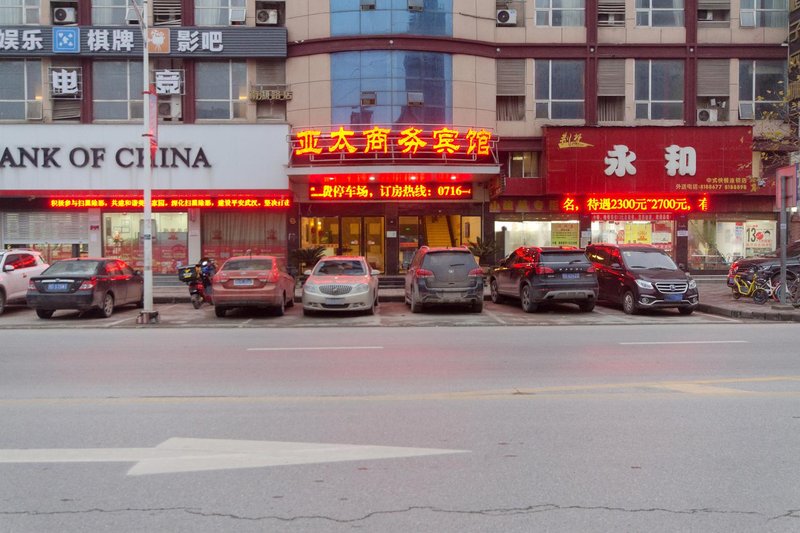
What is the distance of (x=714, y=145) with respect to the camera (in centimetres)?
2662

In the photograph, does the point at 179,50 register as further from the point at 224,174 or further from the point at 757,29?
the point at 757,29

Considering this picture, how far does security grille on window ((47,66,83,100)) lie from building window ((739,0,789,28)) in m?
26.7

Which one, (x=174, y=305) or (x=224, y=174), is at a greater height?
(x=224, y=174)

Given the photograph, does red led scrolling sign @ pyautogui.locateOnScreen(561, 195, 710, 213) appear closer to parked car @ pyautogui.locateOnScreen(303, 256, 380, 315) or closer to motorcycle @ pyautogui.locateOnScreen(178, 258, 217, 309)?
parked car @ pyautogui.locateOnScreen(303, 256, 380, 315)

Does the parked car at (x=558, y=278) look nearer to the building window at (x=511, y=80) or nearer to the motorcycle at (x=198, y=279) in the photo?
the motorcycle at (x=198, y=279)

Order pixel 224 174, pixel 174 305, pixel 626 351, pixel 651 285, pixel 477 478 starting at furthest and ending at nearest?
pixel 224 174
pixel 174 305
pixel 651 285
pixel 626 351
pixel 477 478

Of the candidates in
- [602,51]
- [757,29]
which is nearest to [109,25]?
[602,51]

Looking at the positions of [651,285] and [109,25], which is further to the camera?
[109,25]

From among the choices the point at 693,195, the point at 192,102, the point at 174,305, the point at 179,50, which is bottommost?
the point at 174,305

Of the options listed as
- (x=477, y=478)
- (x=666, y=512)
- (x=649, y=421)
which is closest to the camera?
(x=666, y=512)

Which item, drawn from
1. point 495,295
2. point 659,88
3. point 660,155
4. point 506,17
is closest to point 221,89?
point 506,17

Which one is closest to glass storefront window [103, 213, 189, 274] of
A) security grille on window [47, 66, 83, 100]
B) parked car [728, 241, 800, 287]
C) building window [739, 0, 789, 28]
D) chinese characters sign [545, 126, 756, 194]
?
security grille on window [47, 66, 83, 100]

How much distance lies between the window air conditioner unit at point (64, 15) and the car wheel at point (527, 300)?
21328 mm

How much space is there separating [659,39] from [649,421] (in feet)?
82.2
